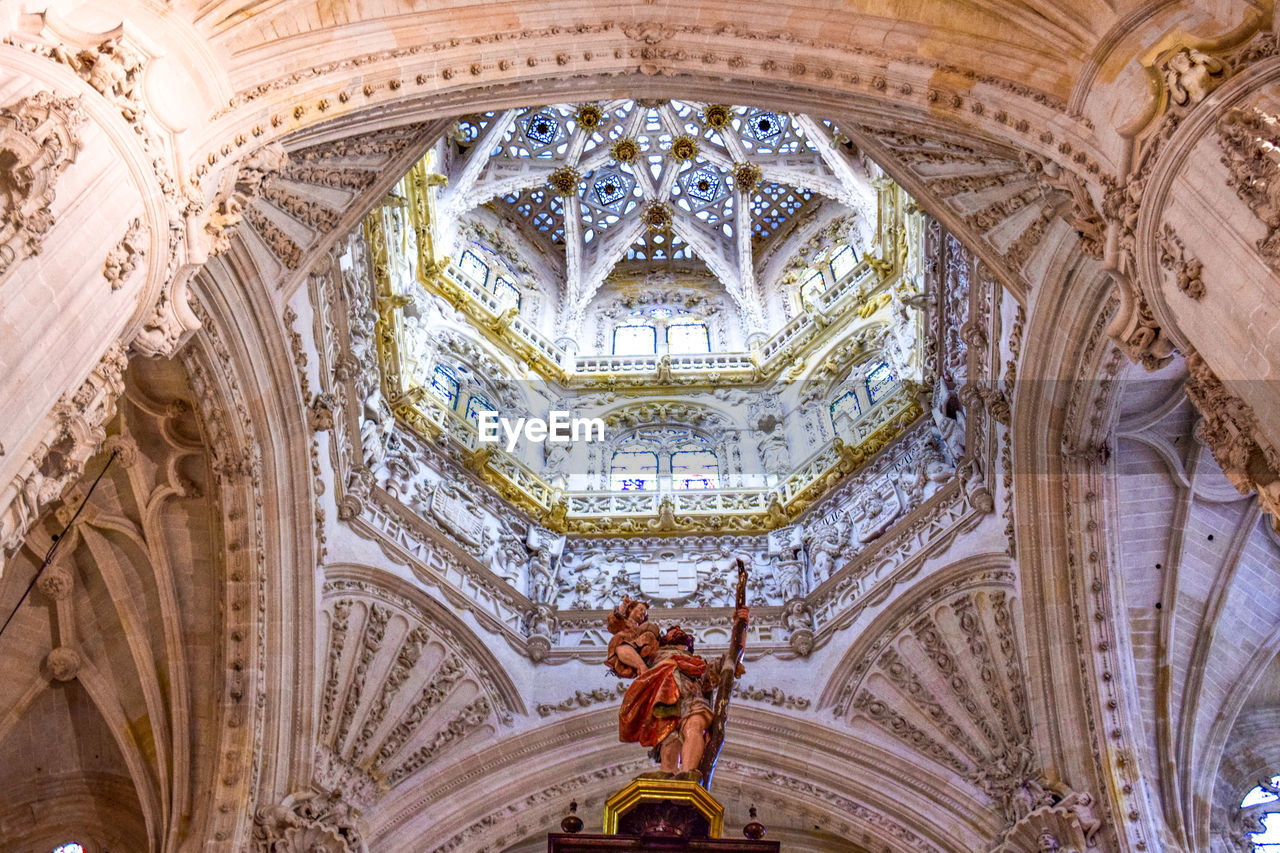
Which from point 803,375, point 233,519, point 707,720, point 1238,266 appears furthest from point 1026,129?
point 803,375

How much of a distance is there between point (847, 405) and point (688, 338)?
5.14 m

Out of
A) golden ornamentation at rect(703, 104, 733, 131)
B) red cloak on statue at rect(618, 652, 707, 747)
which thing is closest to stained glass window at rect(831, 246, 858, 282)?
golden ornamentation at rect(703, 104, 733, 131)

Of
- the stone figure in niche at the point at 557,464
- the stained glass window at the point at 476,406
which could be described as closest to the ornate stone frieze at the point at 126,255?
the stained glass window at the point at 476,406

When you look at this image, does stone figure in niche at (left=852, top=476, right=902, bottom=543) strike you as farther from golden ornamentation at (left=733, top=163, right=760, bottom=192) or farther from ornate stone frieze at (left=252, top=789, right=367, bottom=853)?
golden ornamentation at (left=733, top=163, right=760, bottom=192)

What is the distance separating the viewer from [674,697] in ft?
28.3

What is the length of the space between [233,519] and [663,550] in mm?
6652

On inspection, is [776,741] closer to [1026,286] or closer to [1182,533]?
[1182,533]

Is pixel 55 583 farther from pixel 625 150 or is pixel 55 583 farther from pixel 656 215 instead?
pixel 656 215

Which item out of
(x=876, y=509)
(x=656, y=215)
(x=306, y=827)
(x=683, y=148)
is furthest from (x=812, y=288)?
(x=306, y=827)

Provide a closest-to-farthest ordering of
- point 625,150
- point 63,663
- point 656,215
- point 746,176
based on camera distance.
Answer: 1. point 63,663
2. point 746,176
3. point 625,150
4. point 656,215

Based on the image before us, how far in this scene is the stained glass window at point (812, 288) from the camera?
22297 mm

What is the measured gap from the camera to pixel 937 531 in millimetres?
14727

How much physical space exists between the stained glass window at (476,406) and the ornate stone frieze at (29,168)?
12370mm

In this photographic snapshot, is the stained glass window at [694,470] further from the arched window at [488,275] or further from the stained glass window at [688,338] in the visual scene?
the arched window at [488,275]
